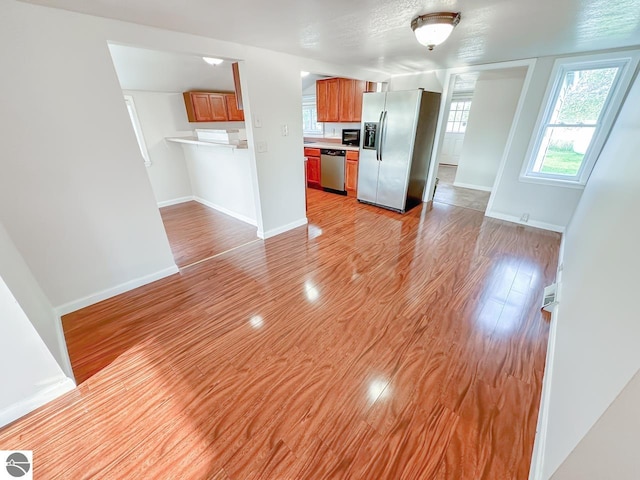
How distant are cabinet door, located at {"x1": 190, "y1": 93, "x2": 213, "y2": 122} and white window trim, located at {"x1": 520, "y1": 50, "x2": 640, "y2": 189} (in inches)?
208

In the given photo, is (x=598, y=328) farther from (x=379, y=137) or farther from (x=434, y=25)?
(x=379, y=137)

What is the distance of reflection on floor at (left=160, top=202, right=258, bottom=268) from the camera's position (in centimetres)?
309

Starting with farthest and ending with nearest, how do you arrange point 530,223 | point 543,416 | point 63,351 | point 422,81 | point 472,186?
point 472,186 < point 422,81 < point 530,223 < point 63,351 < point 543,416

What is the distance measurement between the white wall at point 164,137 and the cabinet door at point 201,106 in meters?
0.26

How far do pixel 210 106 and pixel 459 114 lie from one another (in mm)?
6595

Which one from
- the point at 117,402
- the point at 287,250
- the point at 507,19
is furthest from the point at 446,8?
the point at 117,402

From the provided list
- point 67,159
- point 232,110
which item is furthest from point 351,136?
point 67,159

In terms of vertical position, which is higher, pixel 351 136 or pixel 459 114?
pixel 459 114

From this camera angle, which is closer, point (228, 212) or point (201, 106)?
point (228, 212)

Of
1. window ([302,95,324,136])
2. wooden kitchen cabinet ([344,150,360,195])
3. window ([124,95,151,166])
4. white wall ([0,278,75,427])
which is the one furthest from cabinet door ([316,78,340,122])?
white wall ([0,278,75,427])

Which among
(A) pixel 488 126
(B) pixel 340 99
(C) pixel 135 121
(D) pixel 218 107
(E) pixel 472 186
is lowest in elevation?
(E) pixel 472 186

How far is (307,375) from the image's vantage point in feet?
5.15

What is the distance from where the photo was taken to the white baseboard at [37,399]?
4.33 ft

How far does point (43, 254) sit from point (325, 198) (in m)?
3.97
